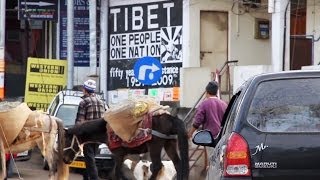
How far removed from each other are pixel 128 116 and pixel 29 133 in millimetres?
1861

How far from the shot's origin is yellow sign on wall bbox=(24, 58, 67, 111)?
66.5 ft

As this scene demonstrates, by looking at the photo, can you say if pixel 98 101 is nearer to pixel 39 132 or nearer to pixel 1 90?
pixel 39 132

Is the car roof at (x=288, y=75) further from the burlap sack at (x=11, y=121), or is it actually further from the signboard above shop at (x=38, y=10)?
the signboard above shop at (x=38, y=10)

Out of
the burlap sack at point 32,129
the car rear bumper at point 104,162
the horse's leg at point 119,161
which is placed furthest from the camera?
the car rear bumper at point 104,162

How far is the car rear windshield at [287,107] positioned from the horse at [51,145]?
669 cm

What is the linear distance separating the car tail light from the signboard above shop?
666 inches

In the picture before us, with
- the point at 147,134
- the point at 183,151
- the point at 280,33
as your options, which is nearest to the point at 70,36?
the point at 280,33

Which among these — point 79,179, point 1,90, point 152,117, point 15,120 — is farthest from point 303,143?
point 1,90

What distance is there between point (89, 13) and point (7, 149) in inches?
422

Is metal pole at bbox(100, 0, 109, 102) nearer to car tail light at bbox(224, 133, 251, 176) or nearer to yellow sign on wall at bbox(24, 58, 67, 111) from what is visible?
yellow sign on wall at bbox(24, 58, 67, 111)

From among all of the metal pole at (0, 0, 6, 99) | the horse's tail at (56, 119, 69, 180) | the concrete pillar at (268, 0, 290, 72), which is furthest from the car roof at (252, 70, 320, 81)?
the metal pole at (0, 0, 6, 99)

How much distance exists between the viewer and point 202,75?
1878 centimetres

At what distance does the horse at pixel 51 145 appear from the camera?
1199 centimetres

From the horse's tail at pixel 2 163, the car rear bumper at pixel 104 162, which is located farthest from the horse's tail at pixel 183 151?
the car rear bumper at pixel 104 162
